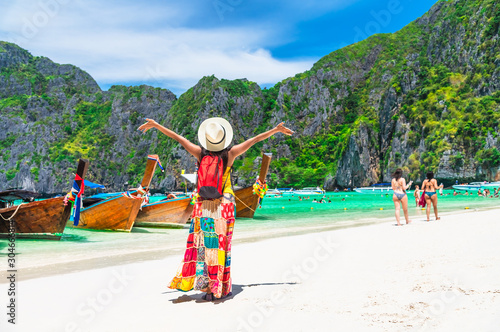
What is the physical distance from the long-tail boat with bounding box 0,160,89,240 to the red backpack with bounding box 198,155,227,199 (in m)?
10.1

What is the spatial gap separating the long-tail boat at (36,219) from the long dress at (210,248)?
32.7ft

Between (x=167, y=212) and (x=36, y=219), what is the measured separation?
599 centimetres

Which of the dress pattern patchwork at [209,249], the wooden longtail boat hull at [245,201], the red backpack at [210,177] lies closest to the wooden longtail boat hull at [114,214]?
the wooden longtail boat hull at [245,201]

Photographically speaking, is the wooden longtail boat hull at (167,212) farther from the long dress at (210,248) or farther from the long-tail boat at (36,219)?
the long dress at (210,248)

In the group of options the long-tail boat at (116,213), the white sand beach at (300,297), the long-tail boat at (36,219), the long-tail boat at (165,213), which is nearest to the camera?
the white sand beach at (300,297)

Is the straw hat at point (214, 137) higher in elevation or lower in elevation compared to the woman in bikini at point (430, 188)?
higher

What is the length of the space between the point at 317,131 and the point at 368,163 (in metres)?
40.5

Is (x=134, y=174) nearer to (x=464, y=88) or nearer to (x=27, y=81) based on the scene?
(x=27, y=81)

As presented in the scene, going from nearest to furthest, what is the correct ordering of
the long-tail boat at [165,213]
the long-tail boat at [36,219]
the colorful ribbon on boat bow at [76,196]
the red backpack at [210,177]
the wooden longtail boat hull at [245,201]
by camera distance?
the red backpack at [210,177], the colorful ribbon on boat bow at [76,196], the long-tail boat at [36,219], the long-tail boat at [165,213], the wooden longtail boat hull at [245,201]

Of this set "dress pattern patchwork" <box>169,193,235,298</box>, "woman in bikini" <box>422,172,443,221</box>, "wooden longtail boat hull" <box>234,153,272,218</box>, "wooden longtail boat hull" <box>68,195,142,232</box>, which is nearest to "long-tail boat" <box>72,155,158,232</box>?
"wooden longtail boat hull" <box>68,195,142,232</box>

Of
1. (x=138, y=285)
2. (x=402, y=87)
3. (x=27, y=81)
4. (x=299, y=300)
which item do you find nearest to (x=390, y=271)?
(x=299, y=300)

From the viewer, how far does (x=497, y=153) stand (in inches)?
2783

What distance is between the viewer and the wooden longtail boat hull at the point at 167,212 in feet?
57.2

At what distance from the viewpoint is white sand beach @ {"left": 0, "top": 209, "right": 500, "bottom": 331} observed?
11.0 feet
